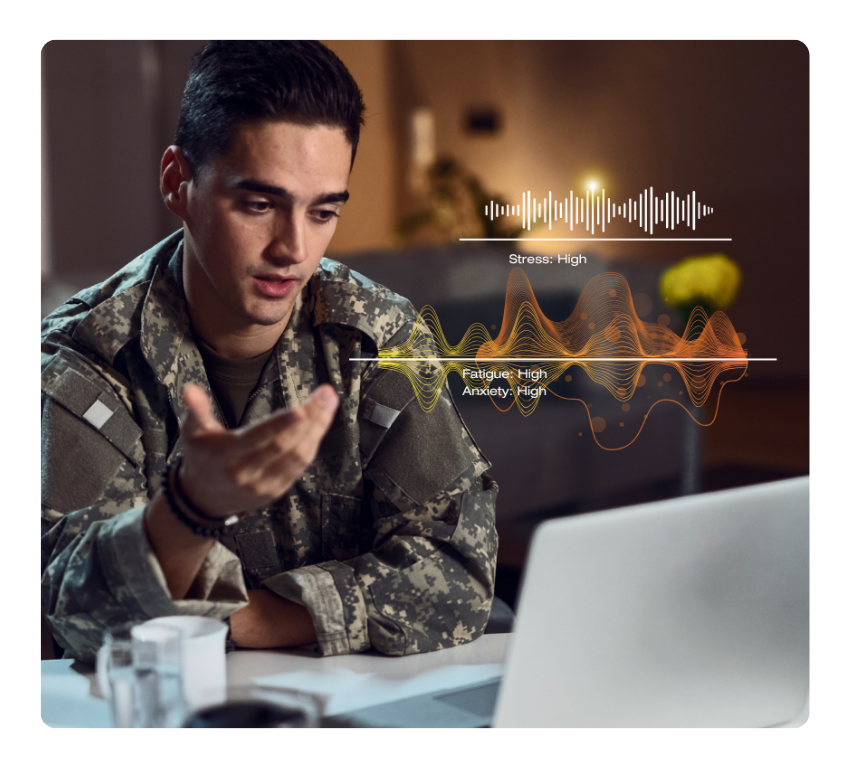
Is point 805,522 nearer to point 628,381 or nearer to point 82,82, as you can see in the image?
point 628,381

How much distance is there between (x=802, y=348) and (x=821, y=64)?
0.47 meters

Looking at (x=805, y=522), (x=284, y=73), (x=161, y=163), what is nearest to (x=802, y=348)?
(x=805, y=522)

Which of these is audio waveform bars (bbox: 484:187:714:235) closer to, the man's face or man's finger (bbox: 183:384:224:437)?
the man's face

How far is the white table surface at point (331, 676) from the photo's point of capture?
3.28ft

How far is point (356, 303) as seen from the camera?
4.39ft

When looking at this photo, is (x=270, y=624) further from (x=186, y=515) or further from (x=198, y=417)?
(x=198, y=417)

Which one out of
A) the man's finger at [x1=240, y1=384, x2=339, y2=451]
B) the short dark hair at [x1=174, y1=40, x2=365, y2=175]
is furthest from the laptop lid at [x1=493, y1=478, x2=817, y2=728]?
the short dark hair at [x1=174, y1=40, x2=365, y2=175]

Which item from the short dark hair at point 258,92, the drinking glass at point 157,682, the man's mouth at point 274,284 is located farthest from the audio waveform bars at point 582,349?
the drinking glass at point 157,682

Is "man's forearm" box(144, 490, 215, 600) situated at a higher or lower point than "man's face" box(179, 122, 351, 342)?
lower

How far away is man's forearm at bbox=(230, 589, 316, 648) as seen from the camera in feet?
3.69

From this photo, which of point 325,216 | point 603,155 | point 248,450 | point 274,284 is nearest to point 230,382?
point 274,284

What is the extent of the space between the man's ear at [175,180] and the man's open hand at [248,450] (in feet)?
1.56

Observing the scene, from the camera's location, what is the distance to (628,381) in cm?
143

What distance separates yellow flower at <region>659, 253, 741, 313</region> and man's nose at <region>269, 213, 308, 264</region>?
606mm
